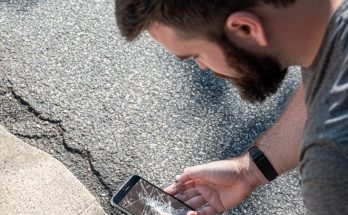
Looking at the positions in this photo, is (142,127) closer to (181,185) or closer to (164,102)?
(164,102)

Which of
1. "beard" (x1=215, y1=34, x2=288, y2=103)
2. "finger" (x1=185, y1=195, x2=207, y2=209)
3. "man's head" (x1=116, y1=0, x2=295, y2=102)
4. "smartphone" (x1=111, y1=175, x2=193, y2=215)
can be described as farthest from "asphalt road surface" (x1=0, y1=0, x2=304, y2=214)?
"man's head" (x1=116, y1=0, x2=295, y2=102)

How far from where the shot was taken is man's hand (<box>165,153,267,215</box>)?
6.36 ft

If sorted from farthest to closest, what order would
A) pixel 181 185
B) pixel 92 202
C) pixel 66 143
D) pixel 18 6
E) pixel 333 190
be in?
pixel 18 6, pixel 66 143, pixel 92 202, pixel 181 185, pixel 333 190

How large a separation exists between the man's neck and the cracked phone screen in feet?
2.50

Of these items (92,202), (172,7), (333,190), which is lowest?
(92,202)

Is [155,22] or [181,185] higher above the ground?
[155,22]

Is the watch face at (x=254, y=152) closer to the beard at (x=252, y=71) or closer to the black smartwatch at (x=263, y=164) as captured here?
the black smartwatch at (x=263, y=164)

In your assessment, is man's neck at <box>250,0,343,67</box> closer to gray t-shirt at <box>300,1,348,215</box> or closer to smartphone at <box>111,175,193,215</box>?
gray t-shirt at <box>300,1,348,215</box>

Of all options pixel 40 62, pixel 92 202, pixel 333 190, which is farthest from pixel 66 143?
pixel 333 190

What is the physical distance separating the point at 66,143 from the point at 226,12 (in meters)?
1.17

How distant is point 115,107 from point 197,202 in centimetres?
66

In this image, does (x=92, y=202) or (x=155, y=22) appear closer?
(x=155, y=22)

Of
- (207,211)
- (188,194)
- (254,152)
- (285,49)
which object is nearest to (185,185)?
(188,194)

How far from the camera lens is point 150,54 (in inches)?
106
